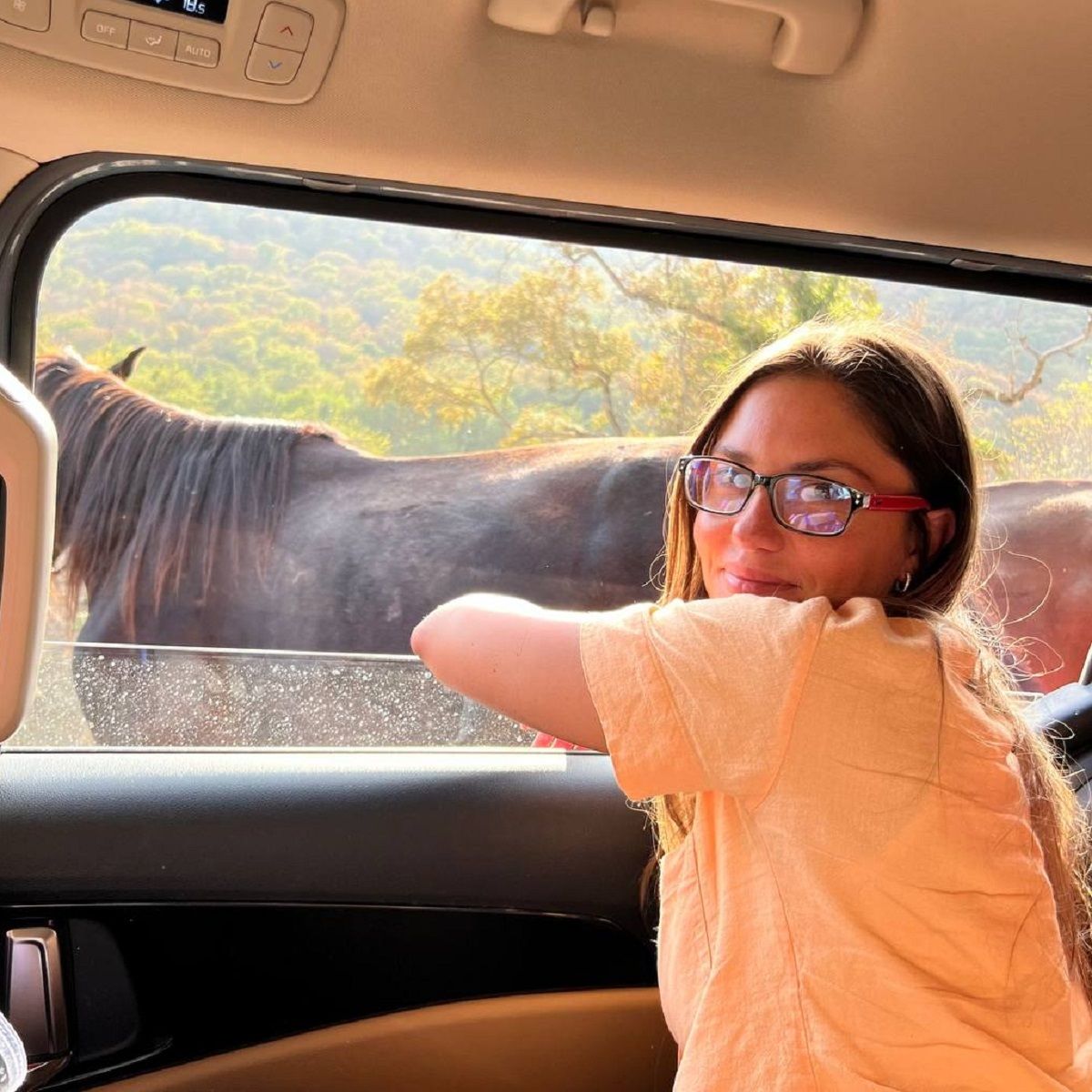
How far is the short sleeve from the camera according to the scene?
114 cm

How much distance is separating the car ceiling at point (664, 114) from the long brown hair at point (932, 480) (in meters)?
0.26

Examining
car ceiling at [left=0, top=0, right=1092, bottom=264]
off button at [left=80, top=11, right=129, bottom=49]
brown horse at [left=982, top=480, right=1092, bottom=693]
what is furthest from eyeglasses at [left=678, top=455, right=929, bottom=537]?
brown horse at [left=982, top=480, right=1092, bottom=693]

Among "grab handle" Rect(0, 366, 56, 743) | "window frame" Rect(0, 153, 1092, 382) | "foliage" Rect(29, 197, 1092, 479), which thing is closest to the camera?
"grab handle" Rect(0, 366, 56, 743)

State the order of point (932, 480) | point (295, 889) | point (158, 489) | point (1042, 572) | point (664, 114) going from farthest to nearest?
point (1042, 572) < point (158, 489) < point (295, 889) < point (664, 114) < point (932, 480)

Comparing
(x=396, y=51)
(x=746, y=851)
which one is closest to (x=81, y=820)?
(x=746, y=851)

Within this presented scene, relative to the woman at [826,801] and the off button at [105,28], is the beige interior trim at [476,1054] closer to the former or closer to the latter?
the woman at [826,801]

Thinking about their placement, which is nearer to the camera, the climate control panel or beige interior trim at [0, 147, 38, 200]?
the climate control panel

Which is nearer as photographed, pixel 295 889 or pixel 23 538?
pixel 23 538

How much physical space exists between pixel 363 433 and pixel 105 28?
→ 780mm

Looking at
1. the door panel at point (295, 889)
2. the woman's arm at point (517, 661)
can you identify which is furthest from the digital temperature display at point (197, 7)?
the door panel at point (295, 889)

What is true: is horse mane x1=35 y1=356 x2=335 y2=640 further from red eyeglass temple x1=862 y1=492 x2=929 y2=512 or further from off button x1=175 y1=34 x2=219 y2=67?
red eyeglass temple x1=862 y1=492 x2=929 y2=512

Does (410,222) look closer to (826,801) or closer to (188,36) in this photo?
(188,36)

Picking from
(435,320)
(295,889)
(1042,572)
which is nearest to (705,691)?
(295,889)

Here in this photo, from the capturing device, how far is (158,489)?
79.7 inches
